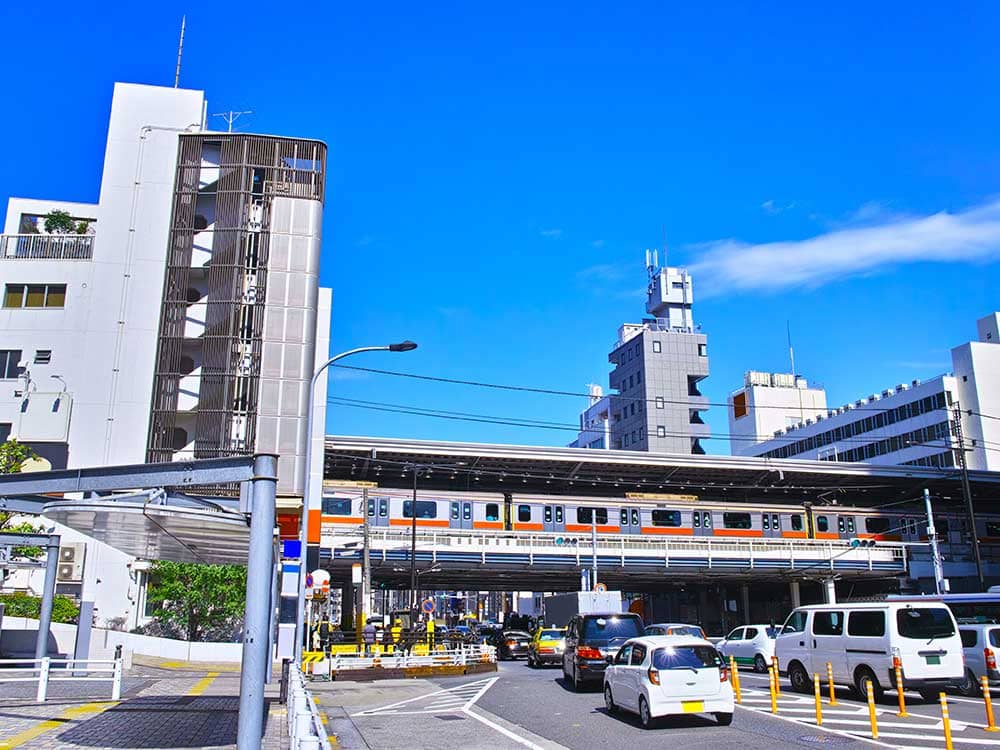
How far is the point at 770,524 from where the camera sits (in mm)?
60250

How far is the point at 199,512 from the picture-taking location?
1170 cm

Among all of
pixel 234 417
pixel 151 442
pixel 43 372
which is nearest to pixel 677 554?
pixel 234 417

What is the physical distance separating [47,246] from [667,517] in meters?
39.6

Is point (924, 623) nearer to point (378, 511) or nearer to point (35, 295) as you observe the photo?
point (378, 511)

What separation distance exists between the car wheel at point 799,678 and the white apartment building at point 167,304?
24.3 metres

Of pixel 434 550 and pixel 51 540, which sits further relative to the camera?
pixel 434 550

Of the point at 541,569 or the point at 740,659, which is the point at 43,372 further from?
the point at 740,659

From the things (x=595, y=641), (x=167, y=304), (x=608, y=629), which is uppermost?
(x=167, y=304)

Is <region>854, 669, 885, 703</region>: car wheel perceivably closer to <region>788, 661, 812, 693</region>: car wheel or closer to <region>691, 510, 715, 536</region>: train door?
<region>788, 661, 812, 693</region>: car wheel

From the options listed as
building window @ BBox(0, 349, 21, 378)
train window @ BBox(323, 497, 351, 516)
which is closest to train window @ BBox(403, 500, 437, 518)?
train window @ BBox(323, 497, 351, 516)

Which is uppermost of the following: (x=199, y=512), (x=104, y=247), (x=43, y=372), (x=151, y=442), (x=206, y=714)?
(x=104, y=247)

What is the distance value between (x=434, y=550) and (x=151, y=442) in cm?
1557

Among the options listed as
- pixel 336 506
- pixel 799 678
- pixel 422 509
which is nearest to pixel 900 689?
pixel 799 678

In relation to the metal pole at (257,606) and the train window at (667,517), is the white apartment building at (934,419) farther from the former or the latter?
the metal pole at (257,606)
